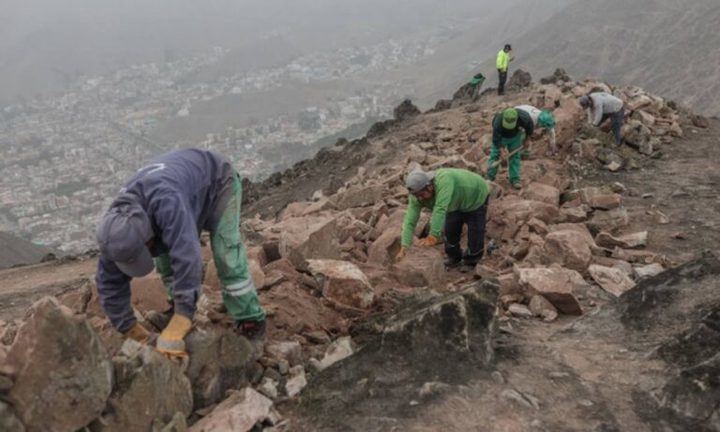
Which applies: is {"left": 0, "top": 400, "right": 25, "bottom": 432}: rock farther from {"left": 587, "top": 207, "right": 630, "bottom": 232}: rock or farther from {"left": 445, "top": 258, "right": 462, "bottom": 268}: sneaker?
{"left": 587, "top": 207, "right": 630, "bottom": 232}: rock

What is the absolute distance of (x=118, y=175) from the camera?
175ft

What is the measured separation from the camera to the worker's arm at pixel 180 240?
3.11 m

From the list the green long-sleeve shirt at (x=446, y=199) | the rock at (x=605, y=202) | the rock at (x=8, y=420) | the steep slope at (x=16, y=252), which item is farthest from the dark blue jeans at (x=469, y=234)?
the steep slope at (x=16, y=252)

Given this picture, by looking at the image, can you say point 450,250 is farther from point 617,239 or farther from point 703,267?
point 703,267

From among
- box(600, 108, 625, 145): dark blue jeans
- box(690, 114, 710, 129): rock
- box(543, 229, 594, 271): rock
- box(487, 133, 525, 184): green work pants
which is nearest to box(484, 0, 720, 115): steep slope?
box(690, 114, 710, 129): rock

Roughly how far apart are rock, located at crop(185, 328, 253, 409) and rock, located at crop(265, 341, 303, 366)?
8.8 inches

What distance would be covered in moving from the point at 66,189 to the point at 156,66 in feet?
256

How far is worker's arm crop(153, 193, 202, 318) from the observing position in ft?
10.2

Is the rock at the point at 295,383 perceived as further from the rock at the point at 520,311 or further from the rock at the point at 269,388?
the rock at the point at 520,311

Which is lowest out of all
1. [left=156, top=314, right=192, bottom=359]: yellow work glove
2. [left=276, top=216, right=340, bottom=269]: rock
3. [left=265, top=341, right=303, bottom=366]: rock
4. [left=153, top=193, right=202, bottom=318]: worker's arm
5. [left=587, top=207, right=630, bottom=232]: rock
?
[left=587, top=207, right=630, bottom=232]: rock

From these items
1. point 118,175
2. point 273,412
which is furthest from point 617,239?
point 118,175

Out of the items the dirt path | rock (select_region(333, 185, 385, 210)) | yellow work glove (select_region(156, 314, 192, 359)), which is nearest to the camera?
yellow work glove (select_region(156, 314, 192, 359))

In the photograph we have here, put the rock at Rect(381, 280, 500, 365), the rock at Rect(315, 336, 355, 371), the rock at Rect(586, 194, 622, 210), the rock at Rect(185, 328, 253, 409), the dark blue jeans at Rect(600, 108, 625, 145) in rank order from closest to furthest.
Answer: the rock at Rect(185, 328, 253, 409) → the rock at Rect(381, 280, 500, 365) → the rock at Rect(315, 336, 355, 371) → the rock at Rect(586, 194, 622, 210) → the dark blue jeans at Rect(600, 108, 625, 145)

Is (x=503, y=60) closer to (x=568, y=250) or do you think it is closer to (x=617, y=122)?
(x=617, y=122)
